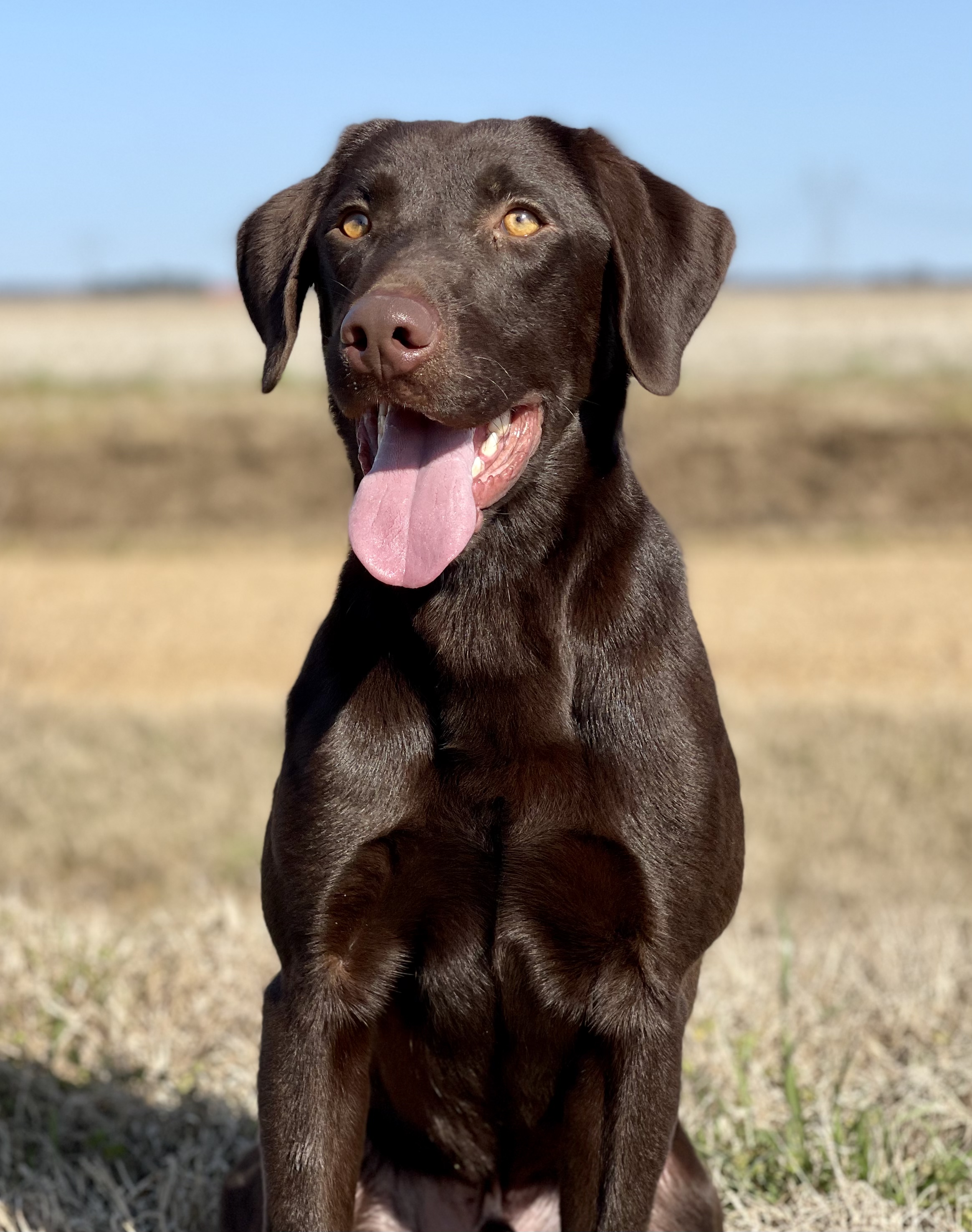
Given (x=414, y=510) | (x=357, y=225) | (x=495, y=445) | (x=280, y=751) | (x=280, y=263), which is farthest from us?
(x=280, y=751)

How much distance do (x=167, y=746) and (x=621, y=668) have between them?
25.2 feet

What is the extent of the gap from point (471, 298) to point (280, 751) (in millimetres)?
7387

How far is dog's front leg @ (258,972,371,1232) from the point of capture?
2783mm

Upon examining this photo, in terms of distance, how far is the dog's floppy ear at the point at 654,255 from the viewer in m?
2.89

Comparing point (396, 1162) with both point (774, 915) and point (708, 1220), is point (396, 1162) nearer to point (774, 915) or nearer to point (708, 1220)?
point (708, 1220)

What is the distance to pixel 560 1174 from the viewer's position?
3090mm

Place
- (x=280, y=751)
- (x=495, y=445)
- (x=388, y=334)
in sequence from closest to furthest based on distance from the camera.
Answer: (x=388, y=334), (x=495, y=445), (x=280, y=751)

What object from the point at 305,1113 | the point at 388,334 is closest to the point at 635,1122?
the point at 305,1113

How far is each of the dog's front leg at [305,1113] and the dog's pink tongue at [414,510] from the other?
0.76 metres

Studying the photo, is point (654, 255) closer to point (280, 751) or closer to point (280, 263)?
point (280, 263)

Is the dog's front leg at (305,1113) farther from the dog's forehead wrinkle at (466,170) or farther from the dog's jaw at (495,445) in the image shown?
the dog's forehead wrinkle at (466,170)

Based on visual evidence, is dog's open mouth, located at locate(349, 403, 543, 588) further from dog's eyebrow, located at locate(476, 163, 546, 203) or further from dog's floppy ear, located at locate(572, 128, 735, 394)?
dog's eyebrow, located at locate(476, 163, 546, 203)

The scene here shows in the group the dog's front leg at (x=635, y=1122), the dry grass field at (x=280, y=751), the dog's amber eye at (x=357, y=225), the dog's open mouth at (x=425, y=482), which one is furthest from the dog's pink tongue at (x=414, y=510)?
the dry grass field at (x=280, y=751)

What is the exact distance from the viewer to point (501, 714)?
282cm
